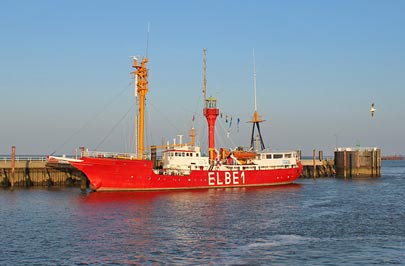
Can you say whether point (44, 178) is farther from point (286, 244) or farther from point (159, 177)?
point (286, 244)

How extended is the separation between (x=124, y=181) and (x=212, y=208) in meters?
16.0

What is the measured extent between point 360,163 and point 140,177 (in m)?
46.6

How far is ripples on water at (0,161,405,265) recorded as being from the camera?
26141mm

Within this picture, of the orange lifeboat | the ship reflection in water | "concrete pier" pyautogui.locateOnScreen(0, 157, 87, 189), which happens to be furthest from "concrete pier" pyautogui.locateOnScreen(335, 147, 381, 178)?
"concrete pier" pyautogui.locateOnScreen(0, 157, 87, 189)

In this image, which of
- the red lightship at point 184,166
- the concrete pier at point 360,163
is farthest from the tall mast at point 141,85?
the concrete pier at point 360,163

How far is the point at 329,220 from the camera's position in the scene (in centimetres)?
3838

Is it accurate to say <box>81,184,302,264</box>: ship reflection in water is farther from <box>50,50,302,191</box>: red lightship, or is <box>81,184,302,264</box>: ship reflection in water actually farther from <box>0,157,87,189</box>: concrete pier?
<box>0,157,87,189</box>: concrete pier

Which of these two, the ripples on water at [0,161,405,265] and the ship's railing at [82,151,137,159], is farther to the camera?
the ship's railing at [82,151,137,159]

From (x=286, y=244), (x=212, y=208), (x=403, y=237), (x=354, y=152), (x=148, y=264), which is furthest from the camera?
(x=354, y=152)

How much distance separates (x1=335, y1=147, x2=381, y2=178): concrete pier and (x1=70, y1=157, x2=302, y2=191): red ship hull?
2975 centimetres

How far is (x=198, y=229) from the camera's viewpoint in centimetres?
3400

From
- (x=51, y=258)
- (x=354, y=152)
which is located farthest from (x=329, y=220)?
(x=354, y=152)

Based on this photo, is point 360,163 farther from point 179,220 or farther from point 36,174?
point 179,220

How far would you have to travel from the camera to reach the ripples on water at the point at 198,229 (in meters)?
26.1
